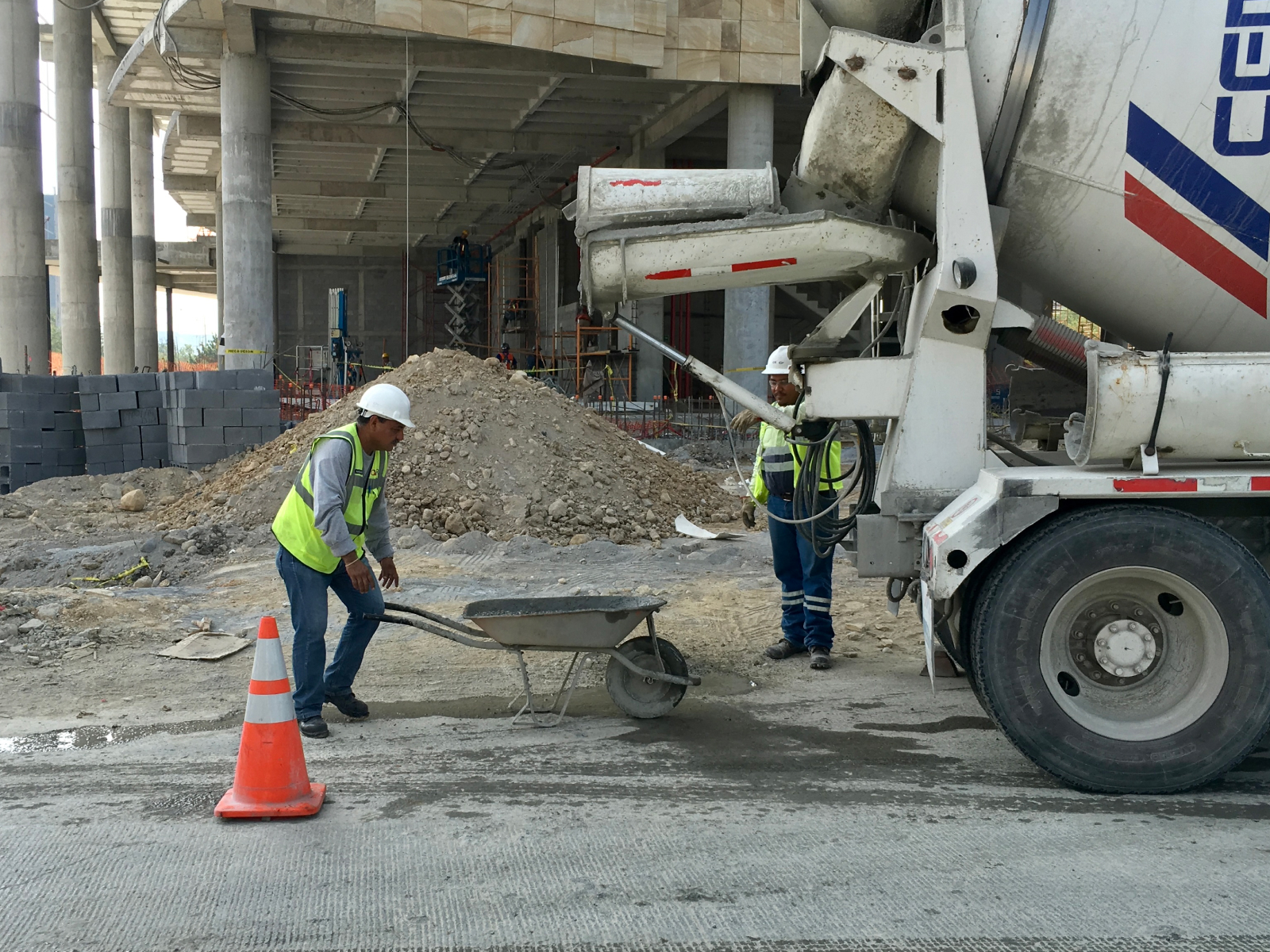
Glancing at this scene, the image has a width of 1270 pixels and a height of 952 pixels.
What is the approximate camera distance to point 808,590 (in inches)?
250

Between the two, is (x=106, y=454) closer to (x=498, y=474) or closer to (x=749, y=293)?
(x=498, y=474)

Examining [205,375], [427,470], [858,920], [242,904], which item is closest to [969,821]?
[858,920]

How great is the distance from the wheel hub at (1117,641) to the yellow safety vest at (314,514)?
3106mm

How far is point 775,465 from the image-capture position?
6473 millimetres

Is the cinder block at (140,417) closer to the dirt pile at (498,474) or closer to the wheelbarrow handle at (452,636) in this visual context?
the dirt pile at (498,474)

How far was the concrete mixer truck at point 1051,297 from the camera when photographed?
158 inches

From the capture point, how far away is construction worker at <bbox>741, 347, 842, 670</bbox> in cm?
630

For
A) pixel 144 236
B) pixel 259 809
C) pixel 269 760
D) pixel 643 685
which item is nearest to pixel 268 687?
pixel 269 760

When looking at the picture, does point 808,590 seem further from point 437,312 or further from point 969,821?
point 437,312

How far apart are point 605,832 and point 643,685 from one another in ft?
4.66

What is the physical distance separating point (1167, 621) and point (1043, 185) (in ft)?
6.05

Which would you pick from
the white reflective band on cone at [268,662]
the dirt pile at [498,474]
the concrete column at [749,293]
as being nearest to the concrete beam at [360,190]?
the concrete column at [749,293]

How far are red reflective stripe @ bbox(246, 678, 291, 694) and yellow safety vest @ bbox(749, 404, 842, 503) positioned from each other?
312cm

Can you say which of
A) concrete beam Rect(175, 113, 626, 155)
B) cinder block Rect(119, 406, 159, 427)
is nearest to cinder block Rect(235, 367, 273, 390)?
cinder block Rect(119, 406, 159, 427)
